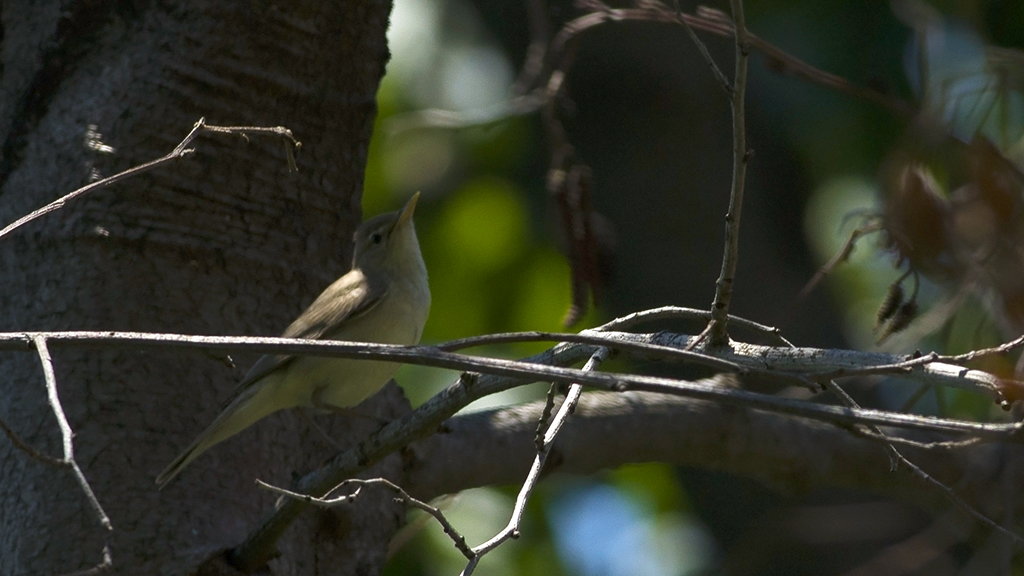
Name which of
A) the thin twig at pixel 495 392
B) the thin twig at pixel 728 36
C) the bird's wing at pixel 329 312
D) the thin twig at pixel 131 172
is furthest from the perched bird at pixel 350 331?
the thin twig at pixel 131 172

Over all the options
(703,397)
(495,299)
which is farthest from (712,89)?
(703,397)

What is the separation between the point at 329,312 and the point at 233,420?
73 centimetres

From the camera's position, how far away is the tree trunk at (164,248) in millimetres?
2838

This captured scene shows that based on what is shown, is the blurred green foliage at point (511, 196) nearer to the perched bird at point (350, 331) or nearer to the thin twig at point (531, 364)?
the perched bird at point (350, 331)

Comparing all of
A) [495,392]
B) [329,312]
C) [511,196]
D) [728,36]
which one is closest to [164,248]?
[329,312]

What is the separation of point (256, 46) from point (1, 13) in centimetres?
85

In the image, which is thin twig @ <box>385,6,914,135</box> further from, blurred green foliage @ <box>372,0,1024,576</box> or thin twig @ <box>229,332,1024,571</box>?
blurred green foliage @ <box>372,0,1024,576</box>

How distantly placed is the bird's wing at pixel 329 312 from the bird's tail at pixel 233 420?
0.04 m

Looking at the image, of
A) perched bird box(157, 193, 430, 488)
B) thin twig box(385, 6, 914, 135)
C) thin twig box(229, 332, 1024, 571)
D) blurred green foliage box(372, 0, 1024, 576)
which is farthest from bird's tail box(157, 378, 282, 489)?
blurred green foliage box(372, 0, 1024, 576)

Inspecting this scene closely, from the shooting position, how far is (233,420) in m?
3.01

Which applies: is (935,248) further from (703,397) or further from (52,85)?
(52,85)

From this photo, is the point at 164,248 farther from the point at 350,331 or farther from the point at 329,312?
the point at 350,331

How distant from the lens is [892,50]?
239 inches

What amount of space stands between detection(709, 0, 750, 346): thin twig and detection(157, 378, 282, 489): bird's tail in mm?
1547
